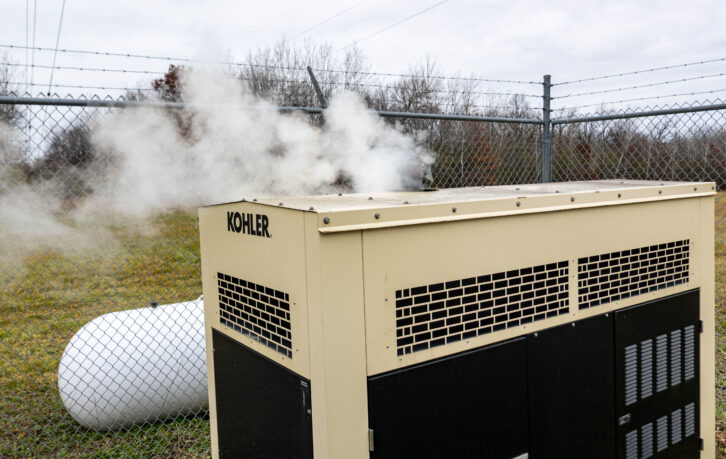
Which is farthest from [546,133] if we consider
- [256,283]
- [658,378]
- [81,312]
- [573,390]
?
[81,312]

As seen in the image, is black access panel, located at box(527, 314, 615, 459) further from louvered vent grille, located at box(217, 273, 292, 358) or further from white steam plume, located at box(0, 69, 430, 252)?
white steam plume, located at box(0, 69, 430, 252)

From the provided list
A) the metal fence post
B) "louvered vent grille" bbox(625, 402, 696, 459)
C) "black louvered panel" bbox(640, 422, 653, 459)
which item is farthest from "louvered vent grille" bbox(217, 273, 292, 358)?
the metal fence post

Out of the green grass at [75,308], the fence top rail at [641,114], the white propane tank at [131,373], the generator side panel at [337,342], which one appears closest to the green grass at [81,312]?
the green grass at [75,308]

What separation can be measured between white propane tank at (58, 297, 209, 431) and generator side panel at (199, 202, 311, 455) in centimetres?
159

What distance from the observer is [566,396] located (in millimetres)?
2328

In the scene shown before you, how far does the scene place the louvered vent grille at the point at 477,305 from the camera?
189 cm

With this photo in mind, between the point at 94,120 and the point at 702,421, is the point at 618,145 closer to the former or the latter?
the point at 702,421

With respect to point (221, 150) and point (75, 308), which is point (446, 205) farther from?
point (75, 308)

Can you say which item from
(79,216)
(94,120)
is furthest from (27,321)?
(94,120)

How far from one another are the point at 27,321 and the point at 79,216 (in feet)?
5.46

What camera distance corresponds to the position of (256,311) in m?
2.13

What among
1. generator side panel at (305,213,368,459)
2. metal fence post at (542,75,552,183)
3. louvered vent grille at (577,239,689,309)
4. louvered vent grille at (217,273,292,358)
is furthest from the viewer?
metal fence post at (542,75,552,183)

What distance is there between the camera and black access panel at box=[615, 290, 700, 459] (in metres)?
2.56

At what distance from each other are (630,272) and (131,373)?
3328mm
